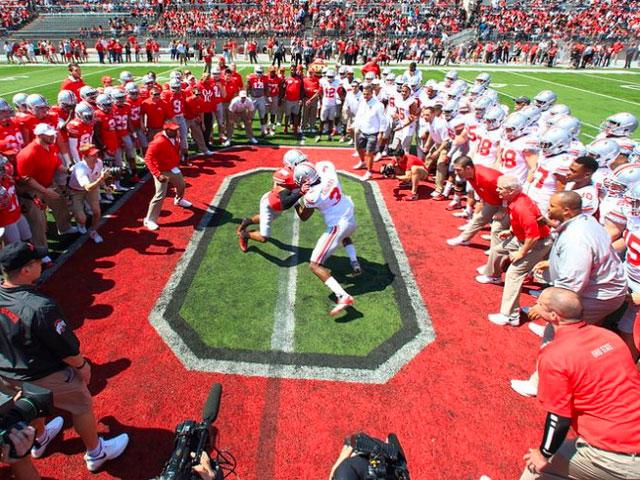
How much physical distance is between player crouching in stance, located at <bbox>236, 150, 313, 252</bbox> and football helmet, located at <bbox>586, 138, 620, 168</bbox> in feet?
15.8

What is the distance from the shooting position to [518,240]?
19.2 ft

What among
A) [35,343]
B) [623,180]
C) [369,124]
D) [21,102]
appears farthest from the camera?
[369,124]

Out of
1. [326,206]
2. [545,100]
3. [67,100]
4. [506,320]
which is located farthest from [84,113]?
[545,100]

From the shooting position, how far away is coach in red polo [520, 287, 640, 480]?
269 cm

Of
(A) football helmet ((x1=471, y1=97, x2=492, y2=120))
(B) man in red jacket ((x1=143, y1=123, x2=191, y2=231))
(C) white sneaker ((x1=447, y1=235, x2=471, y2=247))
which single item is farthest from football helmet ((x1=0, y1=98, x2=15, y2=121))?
(A) football helmet ((x1=471, y1=97, x2=492, y2=120))

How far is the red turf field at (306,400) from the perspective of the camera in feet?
12.4

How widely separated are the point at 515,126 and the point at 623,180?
219cm

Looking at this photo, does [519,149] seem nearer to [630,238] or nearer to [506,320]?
[630,238]

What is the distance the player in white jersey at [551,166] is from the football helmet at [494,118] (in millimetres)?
1531

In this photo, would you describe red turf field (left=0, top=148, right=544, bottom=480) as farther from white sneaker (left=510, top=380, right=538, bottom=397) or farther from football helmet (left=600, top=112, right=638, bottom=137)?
football helmet (left=600, top=112, right=638, bottom=137)

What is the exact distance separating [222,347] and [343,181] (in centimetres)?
649

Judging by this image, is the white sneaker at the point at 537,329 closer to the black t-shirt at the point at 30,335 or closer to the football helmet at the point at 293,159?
the football helmet at the point at 293,159

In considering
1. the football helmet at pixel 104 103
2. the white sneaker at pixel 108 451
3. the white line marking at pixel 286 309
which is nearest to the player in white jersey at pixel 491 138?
the white line marking at pixel 286 309

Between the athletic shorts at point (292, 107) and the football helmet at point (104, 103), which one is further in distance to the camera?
the athletic shorts at point (292, 107)
